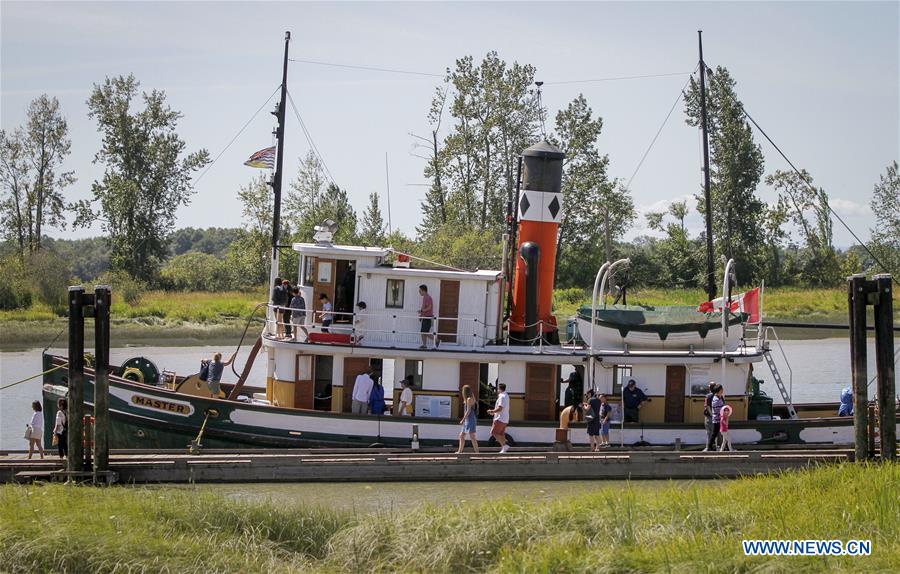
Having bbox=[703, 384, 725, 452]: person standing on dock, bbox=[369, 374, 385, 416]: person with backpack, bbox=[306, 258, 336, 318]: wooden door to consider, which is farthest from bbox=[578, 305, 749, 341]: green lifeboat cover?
bbox=[306, 258, 336, 318]: wooden door

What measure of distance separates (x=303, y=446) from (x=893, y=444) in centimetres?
1017

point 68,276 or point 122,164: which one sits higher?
point 122,164

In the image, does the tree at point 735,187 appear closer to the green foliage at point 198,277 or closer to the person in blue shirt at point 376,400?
the green foliage at point 198,277

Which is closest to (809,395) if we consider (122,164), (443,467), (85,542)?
(443,467)

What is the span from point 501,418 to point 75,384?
708 cm

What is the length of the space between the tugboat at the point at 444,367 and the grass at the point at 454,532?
522 cm

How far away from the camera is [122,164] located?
57.7m

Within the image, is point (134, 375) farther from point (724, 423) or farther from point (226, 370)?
point (226, 370)

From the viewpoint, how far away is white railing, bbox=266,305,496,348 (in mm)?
21219

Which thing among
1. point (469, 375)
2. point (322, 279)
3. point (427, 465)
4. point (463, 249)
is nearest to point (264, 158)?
point (322, 279)

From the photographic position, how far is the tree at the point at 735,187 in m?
56.7

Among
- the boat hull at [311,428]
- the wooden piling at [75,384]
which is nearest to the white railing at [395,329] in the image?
the boat hull at [311,428]

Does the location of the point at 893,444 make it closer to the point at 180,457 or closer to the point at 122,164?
the point at 180,457

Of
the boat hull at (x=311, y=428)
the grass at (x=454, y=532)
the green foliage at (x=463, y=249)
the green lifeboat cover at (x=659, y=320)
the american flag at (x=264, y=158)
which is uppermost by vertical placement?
the american flag at (x=264, y=158)
